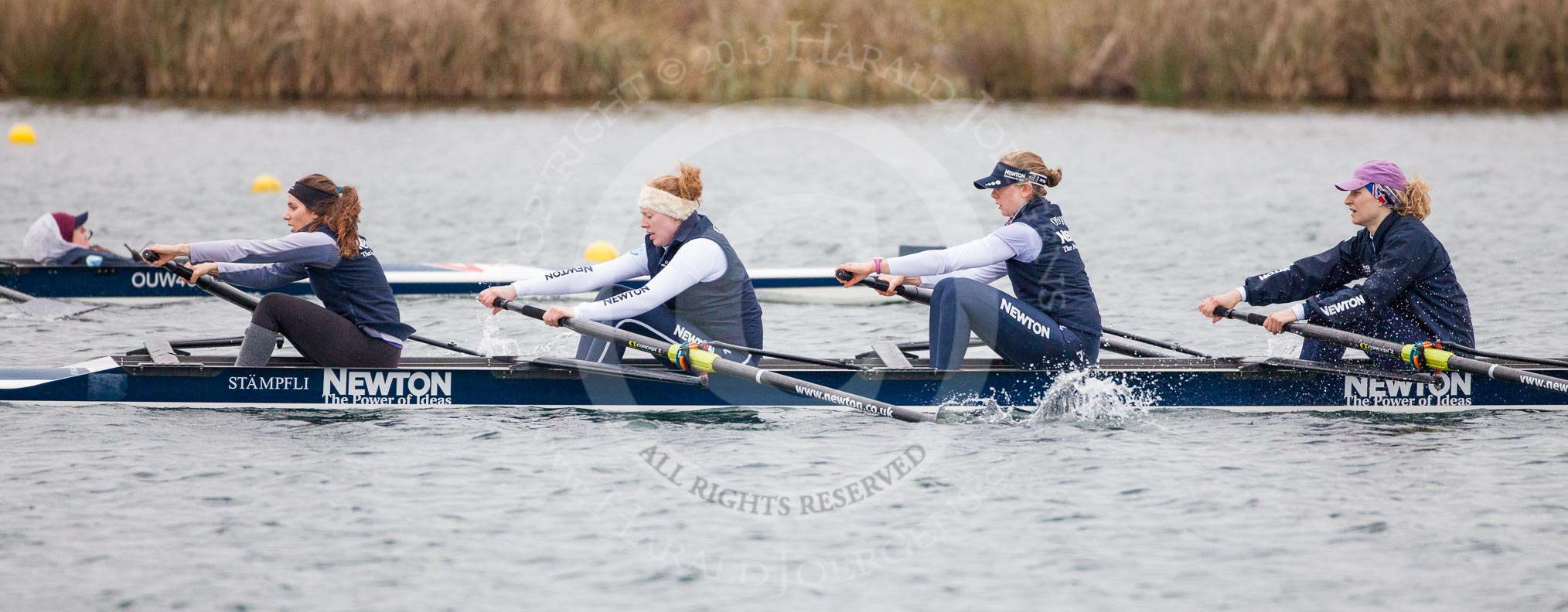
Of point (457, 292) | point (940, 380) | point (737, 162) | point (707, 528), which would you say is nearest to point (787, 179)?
point (737, 162)

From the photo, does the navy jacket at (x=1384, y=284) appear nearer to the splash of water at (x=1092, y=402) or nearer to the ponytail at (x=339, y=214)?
the splash of water at (x=1092, y=402)

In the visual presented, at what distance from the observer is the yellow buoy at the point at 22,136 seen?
76.6 ft

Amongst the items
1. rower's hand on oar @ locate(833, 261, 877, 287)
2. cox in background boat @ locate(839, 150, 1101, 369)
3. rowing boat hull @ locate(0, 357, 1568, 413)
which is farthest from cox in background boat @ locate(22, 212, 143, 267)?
cox in background boat @ locate(839, 150, 1101, 369)

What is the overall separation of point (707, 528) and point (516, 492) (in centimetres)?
99

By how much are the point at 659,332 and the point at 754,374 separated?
791 millimetres

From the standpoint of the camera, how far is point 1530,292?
1338 centimetres

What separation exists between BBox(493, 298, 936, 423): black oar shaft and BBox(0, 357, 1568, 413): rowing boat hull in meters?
0.24

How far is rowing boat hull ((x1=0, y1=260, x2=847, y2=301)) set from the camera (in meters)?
12.0

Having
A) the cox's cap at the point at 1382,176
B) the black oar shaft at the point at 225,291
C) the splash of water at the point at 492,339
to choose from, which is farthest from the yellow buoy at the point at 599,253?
the cox's cap at the point at 1382,176

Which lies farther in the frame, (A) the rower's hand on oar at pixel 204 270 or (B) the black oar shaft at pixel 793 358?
(B) the black oar shaft at pixel 793 358

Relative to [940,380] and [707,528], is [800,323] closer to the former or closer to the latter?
[940,380]

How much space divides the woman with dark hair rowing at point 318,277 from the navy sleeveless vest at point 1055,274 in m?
3.35

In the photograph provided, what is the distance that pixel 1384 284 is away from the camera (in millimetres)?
8312

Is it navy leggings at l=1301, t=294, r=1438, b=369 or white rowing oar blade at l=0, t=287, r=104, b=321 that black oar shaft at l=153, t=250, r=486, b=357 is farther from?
navy leggings at l=1301, t=294, r=1438, b=369
